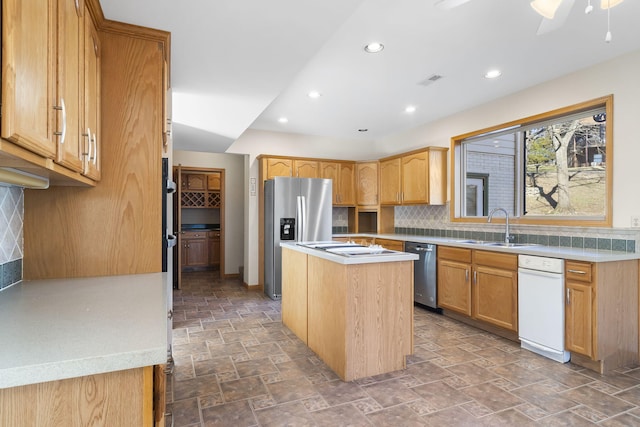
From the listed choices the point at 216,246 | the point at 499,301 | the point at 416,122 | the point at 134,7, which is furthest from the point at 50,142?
the point at 216,246

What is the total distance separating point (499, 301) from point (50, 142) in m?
3.66

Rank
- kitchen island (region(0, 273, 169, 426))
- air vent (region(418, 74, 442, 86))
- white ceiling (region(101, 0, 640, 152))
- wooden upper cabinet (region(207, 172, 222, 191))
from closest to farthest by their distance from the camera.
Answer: kitchen island (region(0, 273, 169, 426)) → white ceiling (region(101, 0, 640, 152)) → air vent (region(418, 74, 442, 86)) → wooden upper cabinet (region(207, 172, 222, 191))

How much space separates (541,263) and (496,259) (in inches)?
18.5

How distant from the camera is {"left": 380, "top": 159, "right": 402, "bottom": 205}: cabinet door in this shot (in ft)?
17.9

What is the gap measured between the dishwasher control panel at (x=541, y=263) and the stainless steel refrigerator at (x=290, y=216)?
2.80m

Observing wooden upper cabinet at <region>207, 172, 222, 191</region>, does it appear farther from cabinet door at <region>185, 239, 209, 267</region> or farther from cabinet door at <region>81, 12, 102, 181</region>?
cabinet door at <region>81, 12, 102, 181</region>

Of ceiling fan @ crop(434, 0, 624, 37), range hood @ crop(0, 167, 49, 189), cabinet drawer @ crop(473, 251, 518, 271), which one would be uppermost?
ceiling fan @ crop(434, 0, 624, 37)

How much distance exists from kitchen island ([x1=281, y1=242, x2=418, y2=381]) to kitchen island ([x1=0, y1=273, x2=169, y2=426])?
5.42 ft

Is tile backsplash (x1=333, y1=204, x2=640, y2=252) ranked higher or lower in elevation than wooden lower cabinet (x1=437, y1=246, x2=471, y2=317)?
higher

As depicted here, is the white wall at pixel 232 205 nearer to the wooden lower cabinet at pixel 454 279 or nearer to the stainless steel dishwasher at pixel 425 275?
the stainless steel dishwasher at pixel 425 275

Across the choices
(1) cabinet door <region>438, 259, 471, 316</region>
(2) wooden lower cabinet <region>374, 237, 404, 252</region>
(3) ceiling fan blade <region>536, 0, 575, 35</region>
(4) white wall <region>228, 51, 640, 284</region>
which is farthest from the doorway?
(3) ceiling fan blade <region>536, 0, 575, 35</region>

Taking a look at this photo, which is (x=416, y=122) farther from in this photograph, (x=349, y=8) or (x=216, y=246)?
(x=216, y=246)

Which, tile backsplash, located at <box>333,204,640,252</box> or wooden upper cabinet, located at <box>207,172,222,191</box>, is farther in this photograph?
wooden upper cabinet, located at <box>207,172,222,191</box>

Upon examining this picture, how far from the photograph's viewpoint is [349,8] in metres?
1.87
